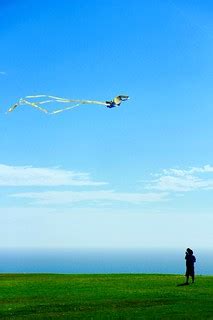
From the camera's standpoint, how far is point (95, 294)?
37.8 m

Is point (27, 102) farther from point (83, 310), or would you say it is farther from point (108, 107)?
point (83, 310)

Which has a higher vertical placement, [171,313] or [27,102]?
[27,102]

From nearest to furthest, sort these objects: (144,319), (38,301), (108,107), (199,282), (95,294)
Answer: (108,107)
(144,319)
(38,301)
(95,294)
(199,282)

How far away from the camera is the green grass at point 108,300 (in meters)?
28.8

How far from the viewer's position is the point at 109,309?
3044cm

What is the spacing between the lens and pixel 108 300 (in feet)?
112

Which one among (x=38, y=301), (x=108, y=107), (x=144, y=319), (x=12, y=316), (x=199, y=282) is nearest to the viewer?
(x=108, y=107)

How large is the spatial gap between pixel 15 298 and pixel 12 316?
805cm

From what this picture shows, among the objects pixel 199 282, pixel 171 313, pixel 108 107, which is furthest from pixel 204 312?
pixel 199 282

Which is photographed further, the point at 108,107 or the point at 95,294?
the point at 95,294

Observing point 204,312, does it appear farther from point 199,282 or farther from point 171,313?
point 199,282

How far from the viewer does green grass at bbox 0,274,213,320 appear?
94.3 feet

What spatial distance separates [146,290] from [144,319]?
12.8 meters

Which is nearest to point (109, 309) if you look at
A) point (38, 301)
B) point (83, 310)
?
point (83, 310)
